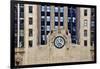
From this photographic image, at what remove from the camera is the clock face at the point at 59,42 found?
7.18 ft

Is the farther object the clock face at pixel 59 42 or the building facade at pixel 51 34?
the clock face at pixel 59 42

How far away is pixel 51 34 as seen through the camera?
216 cm

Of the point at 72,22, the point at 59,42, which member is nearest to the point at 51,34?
the point at 59,42

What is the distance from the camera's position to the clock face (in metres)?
2.19

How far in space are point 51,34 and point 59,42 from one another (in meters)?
0.14

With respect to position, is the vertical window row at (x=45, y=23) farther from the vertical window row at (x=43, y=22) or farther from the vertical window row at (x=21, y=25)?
the vertical window row at (x=21, y=25)

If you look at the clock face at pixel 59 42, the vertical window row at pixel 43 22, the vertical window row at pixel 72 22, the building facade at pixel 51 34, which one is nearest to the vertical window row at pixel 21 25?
the building facade at pixel 51 34

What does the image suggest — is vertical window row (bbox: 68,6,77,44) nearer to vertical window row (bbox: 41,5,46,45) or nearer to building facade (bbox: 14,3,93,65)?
building facade (bbox: 14,3,93,65)

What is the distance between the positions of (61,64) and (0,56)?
0.69 metres

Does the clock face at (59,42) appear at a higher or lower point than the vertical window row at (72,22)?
lower

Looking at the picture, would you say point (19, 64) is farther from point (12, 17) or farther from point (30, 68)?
point (12, 17)

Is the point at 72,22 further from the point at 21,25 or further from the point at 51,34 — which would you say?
the point at 21,25

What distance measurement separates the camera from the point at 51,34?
2.16 m

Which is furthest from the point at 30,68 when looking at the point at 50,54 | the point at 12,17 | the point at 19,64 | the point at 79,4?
the point at 79,4
